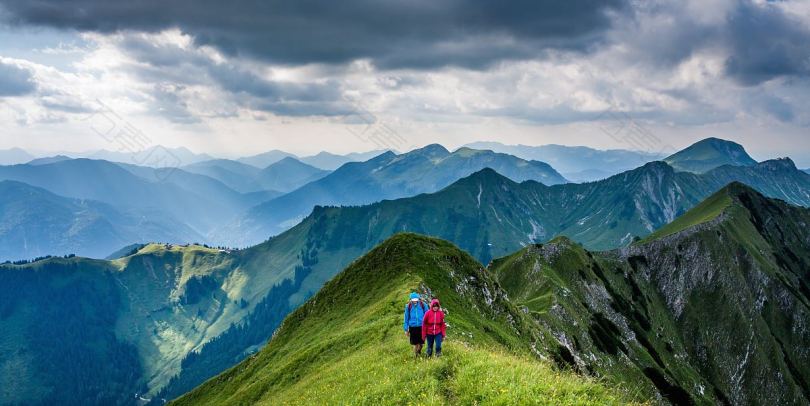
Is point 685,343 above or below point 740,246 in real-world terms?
below

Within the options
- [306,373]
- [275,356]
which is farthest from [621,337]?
[306,373]

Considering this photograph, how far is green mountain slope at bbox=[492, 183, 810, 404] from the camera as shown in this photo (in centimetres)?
11262

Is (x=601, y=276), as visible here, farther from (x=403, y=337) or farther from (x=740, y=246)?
(x=403, y=337)

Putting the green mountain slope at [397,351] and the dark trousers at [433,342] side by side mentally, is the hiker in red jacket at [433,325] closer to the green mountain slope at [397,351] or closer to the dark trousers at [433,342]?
the dark trousers at [433,342]

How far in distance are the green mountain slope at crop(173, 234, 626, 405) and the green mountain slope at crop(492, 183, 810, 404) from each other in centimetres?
3756

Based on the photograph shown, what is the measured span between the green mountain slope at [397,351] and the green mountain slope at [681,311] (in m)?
37.6

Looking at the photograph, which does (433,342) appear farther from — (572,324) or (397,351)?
(572,324)

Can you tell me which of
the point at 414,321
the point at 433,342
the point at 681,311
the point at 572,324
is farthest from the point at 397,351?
the point at 681,311

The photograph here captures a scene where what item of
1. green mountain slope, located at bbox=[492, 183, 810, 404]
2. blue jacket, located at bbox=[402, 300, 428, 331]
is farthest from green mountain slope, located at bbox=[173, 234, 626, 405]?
green mountain slope, located at bbox=[492, 183, 810, 404]

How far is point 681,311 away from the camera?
170 m

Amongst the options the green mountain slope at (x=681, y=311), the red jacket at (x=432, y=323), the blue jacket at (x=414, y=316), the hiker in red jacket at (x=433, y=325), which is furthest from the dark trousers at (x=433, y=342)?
the green mountain slope at (x=681, y=311)

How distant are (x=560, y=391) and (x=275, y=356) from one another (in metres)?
56.3

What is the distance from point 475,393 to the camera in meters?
18.3

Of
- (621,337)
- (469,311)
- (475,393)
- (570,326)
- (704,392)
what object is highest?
(475,393)
